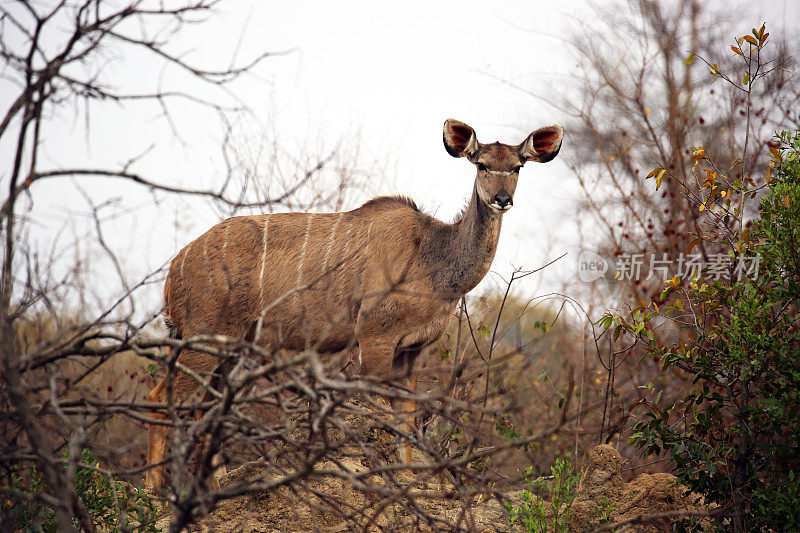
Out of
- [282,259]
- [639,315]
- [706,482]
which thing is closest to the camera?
[706,482]

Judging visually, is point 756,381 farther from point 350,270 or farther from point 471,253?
point 350,270

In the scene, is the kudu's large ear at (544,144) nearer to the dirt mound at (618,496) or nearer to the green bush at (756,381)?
the green bush at (756,381)

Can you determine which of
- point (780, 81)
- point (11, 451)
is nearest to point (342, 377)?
point (11, 451)

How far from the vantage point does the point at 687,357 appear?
14.0 ft

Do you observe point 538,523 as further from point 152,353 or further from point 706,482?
point 152,353

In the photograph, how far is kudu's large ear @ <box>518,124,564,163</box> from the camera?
19.0 feet

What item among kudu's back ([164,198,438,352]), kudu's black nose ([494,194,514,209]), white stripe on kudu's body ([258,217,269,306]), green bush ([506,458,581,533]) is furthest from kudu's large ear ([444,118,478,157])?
green bush ([506,458,581,533])

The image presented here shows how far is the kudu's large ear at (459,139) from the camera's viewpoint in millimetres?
5758

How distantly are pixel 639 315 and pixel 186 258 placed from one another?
11.8 ft

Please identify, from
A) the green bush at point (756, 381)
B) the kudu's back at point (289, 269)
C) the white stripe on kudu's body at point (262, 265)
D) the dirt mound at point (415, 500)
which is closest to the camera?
the green bush at point (756, 381)

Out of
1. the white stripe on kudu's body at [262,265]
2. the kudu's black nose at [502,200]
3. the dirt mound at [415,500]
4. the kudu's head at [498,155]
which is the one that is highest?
the kudu's head at [498,155]

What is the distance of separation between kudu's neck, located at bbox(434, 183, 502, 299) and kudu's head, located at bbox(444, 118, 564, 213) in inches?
6.0

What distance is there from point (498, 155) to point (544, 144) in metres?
0.63

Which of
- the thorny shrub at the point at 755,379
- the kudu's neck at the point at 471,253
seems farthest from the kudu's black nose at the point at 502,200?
the thorny shrub at the point at 755,379
